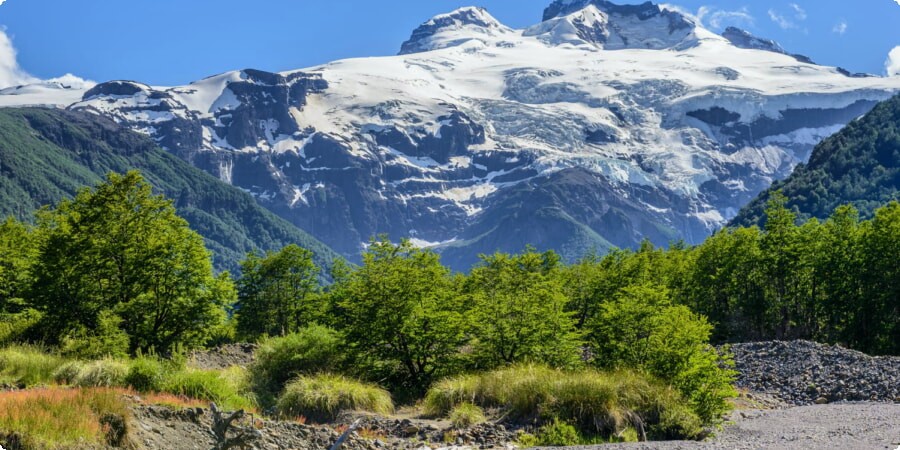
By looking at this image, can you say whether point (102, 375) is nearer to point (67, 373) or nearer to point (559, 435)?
point (67, 373)

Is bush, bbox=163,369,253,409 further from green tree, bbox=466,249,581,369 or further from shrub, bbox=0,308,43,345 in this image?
shrub, bbox=0,308,43,345

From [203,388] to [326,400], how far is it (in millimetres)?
3818

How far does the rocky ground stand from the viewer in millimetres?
17875

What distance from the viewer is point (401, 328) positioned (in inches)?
1110

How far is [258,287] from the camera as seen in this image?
63.3m

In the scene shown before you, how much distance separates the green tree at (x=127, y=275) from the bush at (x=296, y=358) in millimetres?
3347

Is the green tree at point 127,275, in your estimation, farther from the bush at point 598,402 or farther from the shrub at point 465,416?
the bush at point 598,402

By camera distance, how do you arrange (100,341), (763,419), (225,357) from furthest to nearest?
(225,357)
(100,341)
(763,419)

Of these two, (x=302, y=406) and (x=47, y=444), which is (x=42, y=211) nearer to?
(x=302, y=406)

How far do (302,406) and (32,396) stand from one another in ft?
30.2

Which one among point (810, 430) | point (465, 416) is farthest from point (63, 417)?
point (810, 430)

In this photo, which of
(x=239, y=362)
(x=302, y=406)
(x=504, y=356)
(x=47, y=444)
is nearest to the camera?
(x=47, y=444)

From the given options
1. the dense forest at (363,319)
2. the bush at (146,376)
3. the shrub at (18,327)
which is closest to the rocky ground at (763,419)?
the dense forest at (363,319)

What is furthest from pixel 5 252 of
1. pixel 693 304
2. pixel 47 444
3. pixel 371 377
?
pixel 693 304
